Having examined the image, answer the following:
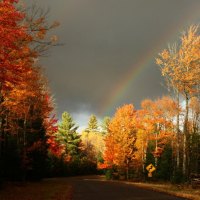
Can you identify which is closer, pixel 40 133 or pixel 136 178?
pixel 40 133

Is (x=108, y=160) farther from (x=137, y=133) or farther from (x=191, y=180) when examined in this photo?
(x=191, y=180)

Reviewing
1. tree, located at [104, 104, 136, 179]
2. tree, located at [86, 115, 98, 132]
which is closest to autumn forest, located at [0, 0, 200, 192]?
tree, located at [104, 104, 136, 179]

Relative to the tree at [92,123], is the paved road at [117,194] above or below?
below

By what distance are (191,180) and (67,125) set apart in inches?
2439

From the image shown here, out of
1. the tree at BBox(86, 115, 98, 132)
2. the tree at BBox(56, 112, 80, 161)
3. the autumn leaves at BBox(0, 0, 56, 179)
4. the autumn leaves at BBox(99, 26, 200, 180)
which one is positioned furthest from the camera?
the tree at BBox(86, 115, 98, 132)

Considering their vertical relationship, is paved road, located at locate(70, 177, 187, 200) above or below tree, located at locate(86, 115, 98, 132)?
below

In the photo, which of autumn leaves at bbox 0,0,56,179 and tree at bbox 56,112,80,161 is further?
tree at bbox 56,112,80,161

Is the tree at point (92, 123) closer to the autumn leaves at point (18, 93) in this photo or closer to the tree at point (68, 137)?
the tree at point (68, 137)

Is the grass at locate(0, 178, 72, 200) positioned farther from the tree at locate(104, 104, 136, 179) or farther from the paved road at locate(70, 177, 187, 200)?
the tree at locate(104, 104, 136, 179)

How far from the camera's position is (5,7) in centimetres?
1424

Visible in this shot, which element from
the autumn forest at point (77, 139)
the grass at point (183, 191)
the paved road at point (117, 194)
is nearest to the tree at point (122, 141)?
the autumn forest at point (77, 139)

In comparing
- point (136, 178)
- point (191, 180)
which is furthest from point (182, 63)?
point (136, 178)

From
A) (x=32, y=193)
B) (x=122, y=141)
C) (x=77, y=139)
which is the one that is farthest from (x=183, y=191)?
(x=77, y=139)

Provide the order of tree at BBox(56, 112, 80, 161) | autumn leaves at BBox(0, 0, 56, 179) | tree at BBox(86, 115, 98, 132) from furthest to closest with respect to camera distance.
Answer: tree at BBox(86, 115, 98, 132) → tree at BBox(56, 112, 80, 161) → autumn leaves at BBox(0, 0, 56, 179)
